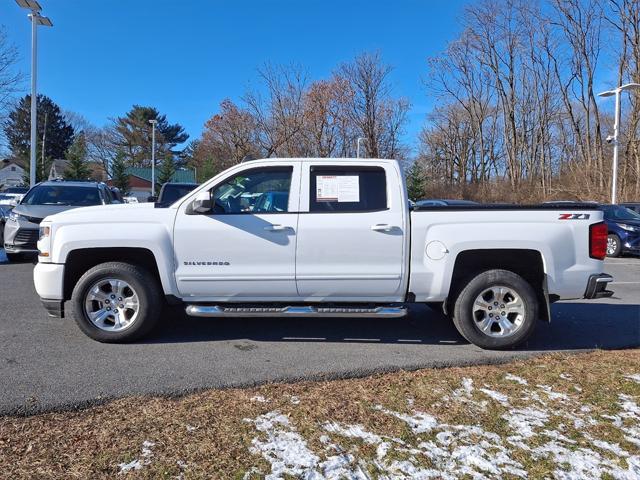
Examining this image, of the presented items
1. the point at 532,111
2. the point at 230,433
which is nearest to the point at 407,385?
the point at 230,433

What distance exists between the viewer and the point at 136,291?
4914 millimetres

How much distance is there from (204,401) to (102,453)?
0.89 metres

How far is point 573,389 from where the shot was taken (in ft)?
13.0

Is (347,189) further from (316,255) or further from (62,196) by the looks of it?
(62,196)

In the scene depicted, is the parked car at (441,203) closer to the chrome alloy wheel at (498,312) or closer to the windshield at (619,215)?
the chrome alloy wheel at (498,312)

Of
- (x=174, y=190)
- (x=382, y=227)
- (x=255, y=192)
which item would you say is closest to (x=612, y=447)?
(x=382, y=227)

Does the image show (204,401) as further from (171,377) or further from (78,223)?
(78,223)

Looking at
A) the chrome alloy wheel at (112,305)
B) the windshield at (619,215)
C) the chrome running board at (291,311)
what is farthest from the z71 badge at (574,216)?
the windshield at (619,215)

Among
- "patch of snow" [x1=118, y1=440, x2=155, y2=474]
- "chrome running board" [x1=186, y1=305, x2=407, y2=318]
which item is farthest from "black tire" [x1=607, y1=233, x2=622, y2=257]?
"patch of snow" [x1=118, y1=440, x2=155, y2=474]

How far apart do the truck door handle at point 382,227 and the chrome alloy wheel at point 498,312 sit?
3.80 ft

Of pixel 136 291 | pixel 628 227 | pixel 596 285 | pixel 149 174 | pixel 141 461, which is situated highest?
pixel 149 174

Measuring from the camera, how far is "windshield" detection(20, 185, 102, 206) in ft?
34.8

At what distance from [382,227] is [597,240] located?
2148mm

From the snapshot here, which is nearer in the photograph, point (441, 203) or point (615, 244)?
point (441, 203)
